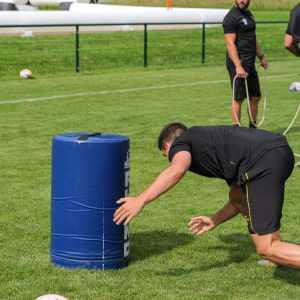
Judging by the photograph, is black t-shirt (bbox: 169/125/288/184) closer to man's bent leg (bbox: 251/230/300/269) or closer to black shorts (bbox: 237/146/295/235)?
black shorts (bbox: 237/146/295/235)

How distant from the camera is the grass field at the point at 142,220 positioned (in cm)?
396

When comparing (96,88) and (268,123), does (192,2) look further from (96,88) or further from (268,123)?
(268,123)

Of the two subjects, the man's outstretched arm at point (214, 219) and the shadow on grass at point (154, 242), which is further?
the shadow on grass at point (154, 242)

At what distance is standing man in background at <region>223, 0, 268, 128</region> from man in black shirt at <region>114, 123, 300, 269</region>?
5.09 meters

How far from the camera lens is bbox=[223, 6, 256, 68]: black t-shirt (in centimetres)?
886

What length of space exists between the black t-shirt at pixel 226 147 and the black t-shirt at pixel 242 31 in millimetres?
5386

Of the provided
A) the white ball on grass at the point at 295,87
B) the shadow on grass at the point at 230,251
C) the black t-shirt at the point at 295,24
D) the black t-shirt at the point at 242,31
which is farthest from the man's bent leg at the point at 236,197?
the white ball on grass at the point at 295,87

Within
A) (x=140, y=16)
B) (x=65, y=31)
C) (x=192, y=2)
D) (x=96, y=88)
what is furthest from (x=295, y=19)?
(x=192, y=2)

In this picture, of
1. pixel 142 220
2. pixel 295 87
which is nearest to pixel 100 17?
pixel 295 87

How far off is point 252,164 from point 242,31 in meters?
5.72

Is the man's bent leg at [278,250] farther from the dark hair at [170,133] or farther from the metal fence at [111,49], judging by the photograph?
the metal fence at [111,49]

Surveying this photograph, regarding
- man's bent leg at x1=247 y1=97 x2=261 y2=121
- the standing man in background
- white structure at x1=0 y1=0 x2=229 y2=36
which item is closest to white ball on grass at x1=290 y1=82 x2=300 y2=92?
man's bent leg at x1=247 y1=97 x2=261 y2=121

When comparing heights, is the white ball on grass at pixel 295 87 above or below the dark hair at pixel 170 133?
below

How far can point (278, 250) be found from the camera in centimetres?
364
